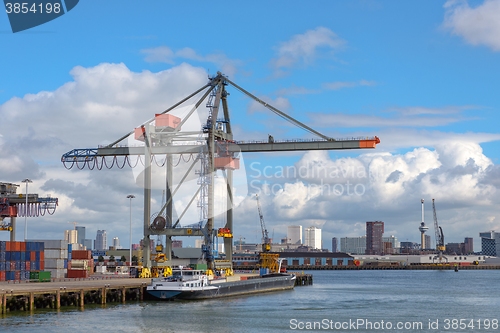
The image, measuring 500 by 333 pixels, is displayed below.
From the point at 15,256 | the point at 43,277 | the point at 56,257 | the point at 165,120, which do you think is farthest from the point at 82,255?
the point at 165,120

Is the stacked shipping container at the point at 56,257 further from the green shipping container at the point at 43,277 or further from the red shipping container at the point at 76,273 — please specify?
the green shipping container at the point at 43,277

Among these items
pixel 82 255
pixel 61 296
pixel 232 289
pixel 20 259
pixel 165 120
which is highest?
pixel 165 120

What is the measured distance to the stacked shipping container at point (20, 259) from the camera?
77.3m

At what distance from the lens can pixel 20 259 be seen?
262 feet

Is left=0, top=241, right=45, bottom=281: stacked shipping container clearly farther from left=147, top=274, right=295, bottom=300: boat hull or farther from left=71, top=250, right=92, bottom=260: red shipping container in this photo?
left=147, top=274, right=295, bottom=300: boat hull

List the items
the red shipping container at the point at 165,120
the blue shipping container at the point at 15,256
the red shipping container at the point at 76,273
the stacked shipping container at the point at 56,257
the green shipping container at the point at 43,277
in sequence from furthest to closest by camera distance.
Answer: the red shipping container at the point at 165,120 < the red shipping container at the point at 76,273 < the stacked shipping container at the point at 56,257 < the blue shipping container at the point at 15,256 < the green shipping container at the point at 43,277

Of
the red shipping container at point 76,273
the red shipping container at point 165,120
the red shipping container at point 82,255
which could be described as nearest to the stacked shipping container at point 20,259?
the red shipping container at point 76,273

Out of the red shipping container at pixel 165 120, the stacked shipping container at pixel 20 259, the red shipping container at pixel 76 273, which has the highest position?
the red shipping container at pixel 165 120

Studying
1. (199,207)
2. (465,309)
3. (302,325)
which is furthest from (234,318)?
(199,207)

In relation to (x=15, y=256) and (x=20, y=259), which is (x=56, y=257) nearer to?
(x=20, y=259)

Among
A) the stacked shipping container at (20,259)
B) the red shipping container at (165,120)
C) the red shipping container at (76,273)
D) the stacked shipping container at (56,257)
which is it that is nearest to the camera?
the stacked shipping container at (20,259)

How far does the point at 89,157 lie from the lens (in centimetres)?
9450

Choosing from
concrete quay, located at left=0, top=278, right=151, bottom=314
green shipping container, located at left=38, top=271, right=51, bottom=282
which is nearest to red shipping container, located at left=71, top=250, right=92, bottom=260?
green shipping container, located at left=38, top=271, right=51, bottom=282

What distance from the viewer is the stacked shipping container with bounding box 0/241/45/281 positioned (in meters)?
77.3
